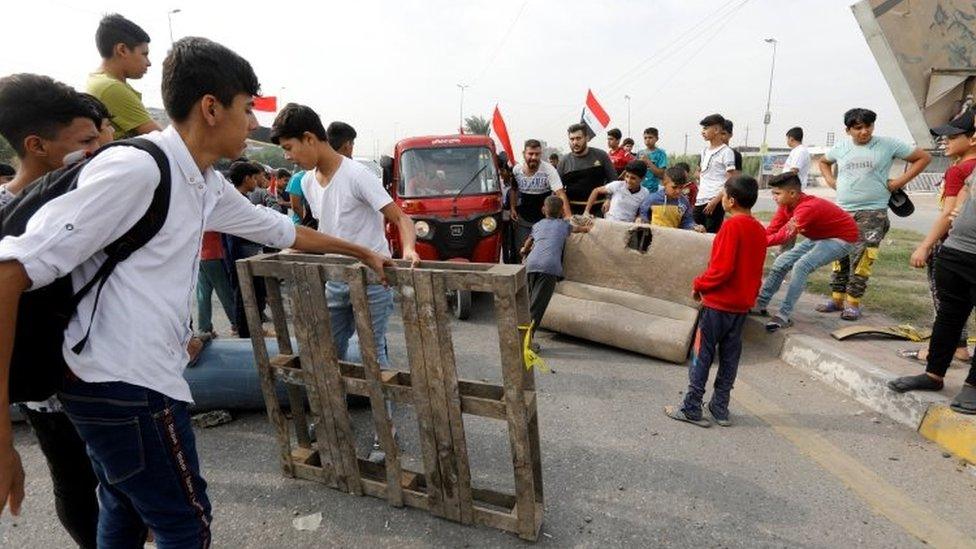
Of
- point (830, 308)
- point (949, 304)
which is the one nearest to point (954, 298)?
point (949, 304)

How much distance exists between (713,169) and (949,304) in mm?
3093

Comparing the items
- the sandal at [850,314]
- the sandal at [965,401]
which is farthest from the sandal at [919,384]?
the sandal at [850,314]

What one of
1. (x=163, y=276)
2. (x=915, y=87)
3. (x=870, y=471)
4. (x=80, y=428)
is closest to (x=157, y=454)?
(x=80, y=428)

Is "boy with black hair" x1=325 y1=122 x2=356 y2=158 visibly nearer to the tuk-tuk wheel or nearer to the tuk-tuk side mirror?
the tuk-tuk wheel

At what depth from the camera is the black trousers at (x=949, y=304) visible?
3.13 meters

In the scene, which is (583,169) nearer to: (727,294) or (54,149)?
(727,294)

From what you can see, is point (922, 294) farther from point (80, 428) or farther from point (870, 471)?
point (80, 428)

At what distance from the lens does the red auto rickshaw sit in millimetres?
5660

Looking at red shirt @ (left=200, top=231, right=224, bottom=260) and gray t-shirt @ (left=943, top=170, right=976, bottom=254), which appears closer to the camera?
gray t-shirt @ (left=943, top=170, right=976, bottom=254)

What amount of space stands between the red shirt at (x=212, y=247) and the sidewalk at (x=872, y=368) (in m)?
4.63

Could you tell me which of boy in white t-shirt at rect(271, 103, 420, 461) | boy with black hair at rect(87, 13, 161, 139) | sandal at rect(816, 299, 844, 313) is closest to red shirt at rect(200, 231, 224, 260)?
boy with black hair at rect(87, 13, 161, 139)

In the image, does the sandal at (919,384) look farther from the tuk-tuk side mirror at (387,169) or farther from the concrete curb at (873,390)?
the tuk-tuk side mirror at (387,169)

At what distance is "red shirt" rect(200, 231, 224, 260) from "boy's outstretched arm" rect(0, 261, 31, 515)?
10.8 ft

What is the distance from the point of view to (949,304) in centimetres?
324
